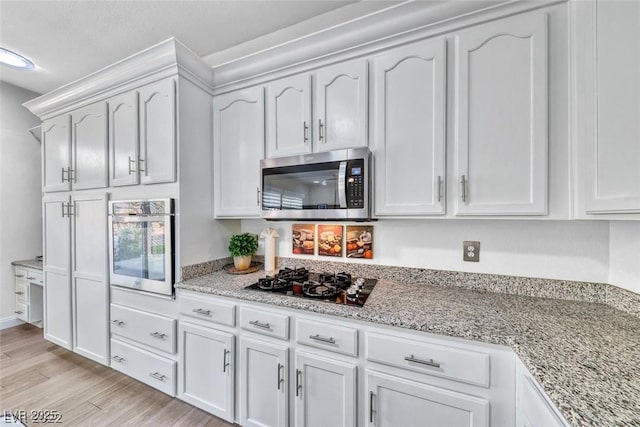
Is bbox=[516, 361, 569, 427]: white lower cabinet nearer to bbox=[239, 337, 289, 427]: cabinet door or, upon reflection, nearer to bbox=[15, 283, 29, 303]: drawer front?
bbox=[239, 337, 289, 427]: cabinet door

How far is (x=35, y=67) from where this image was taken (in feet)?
8.25

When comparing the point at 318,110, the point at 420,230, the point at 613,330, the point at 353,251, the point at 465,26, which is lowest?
the point at 613,330

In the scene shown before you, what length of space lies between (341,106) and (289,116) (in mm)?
375

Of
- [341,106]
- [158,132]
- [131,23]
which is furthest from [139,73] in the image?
[341,106]

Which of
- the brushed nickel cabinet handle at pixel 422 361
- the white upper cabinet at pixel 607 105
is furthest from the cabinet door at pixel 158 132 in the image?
the white upper cabinet at pixel 607 105

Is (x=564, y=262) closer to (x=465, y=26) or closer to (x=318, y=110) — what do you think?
(x=465, y=26)

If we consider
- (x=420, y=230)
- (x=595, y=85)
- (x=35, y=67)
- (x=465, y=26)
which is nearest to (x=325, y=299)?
(x=420, y=230)

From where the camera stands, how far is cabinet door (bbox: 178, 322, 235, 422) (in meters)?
1.57

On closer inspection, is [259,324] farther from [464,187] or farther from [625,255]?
[625,255]

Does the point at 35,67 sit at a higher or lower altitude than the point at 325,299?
higher

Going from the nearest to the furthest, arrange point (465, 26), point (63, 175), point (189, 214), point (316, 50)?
point (465, 26) → point (316, 50) → point (189, 214) → point (63, 175)

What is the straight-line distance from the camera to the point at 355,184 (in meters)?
1.51

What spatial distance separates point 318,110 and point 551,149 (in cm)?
125

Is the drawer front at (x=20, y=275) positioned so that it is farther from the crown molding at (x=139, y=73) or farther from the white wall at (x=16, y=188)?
the crown molding at (x=139, y=73)
